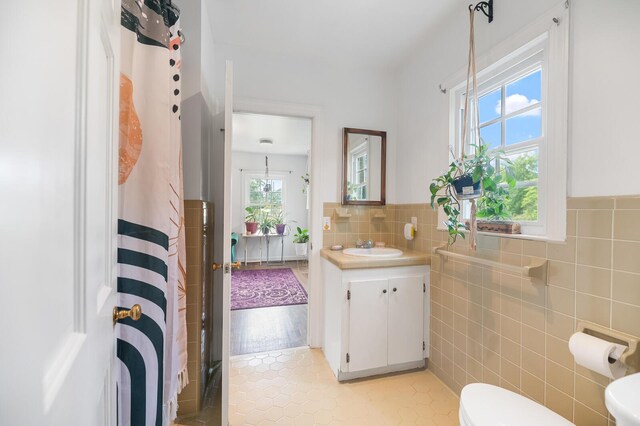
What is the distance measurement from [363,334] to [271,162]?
15.2ft

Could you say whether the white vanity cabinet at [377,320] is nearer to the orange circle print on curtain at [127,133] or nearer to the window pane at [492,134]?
the window pane at [492,134]

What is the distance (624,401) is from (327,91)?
2.42 meters

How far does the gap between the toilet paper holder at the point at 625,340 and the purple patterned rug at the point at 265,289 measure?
8.98ft

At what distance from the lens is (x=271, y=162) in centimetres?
579

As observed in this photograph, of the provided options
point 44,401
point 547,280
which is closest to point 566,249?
point 547,280

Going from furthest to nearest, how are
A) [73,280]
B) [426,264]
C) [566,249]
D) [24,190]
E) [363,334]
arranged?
[426,264], [363,334], [566,249], [73,280], [24,190]

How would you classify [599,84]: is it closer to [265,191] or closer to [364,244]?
[364,244]

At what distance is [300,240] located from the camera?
217 inches

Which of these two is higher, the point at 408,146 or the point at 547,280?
the point at 408,146

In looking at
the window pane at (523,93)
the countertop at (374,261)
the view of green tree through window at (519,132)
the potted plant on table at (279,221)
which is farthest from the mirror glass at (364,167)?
the potted plant on table at (279,221)

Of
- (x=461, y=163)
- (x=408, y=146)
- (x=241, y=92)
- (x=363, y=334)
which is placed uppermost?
(x=241, y=92)

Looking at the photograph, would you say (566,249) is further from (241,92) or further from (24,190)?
(241,92)

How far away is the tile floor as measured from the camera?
1.54 meters

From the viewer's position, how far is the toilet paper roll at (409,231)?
219 cm
